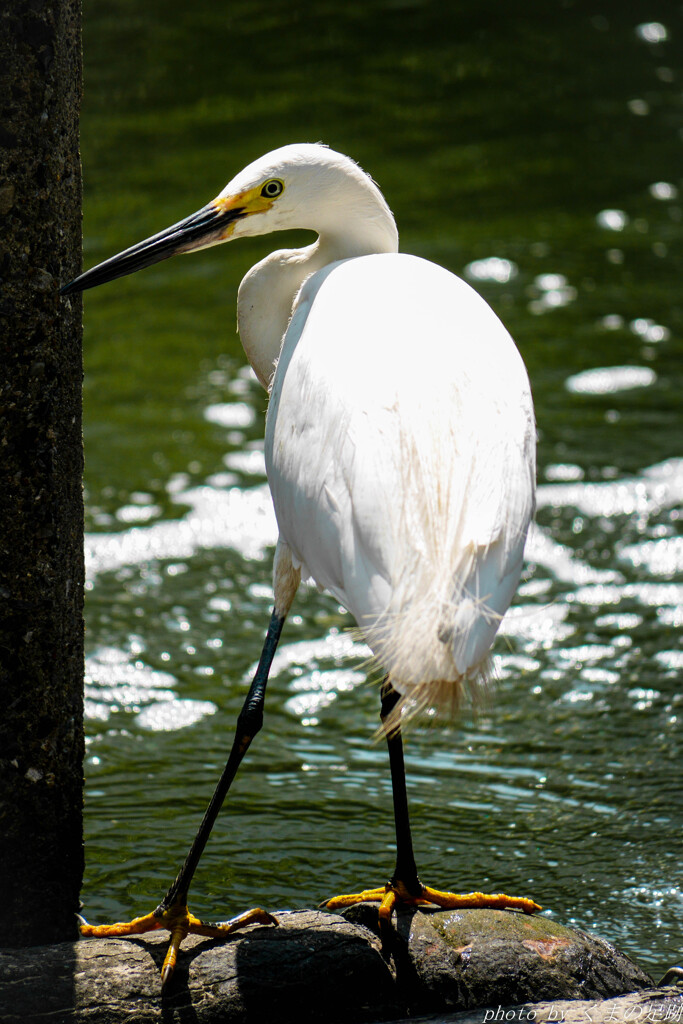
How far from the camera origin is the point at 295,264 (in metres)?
3.26

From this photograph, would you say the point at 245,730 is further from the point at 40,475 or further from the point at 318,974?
the point at 40,475

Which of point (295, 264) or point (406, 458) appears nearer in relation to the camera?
point (406, 458)

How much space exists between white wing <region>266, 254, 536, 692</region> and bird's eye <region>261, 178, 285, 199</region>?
10.2 inches

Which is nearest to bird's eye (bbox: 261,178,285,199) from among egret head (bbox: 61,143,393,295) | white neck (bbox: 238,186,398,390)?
egret head (bbox: 61,143,393,295)

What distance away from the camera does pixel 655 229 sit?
8.88 m

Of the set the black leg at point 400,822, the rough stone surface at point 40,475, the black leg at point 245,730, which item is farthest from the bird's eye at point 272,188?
the black leg at point 400,822

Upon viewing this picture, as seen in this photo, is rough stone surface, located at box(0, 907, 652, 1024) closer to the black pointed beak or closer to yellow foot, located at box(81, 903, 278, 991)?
yellow foot, located at box(81, 903, 278, 991)

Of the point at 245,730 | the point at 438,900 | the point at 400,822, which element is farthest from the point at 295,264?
the point at 438,900

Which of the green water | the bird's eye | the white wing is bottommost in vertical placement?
the green water

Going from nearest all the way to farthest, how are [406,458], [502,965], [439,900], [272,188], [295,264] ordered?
[406,458] → [502,965] → [439,900] → [272,188] → [295,264]

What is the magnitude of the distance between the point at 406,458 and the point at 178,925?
111 centimetres

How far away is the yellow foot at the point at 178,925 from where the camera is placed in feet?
8.68

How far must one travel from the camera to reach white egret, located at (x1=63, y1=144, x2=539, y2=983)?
2311 mm

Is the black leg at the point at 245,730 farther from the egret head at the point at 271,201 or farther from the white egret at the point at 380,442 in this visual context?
the egret head at the point at 271,201
